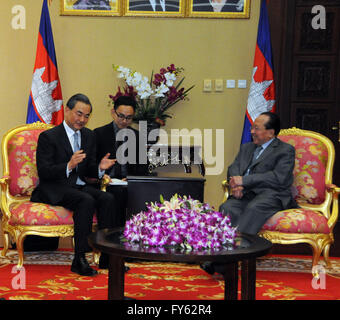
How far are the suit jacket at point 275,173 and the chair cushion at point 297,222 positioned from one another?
201mm

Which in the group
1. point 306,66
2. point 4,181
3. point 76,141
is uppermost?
point 306,66

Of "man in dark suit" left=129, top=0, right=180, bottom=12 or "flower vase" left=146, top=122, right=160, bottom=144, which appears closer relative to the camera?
"flower vase" left=146, top=122, right=160, bottom=144

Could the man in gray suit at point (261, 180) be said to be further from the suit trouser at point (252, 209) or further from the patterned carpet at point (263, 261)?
the patterned carpet at point (263, 261)

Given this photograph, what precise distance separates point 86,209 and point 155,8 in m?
2.88

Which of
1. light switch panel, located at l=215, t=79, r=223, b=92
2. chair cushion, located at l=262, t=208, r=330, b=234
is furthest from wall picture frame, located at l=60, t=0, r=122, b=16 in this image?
chair cushion, located at l=262, t=208, r=330, b=234

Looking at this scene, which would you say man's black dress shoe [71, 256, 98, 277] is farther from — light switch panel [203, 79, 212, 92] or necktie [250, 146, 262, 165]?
light switch panel [203, 79, 212, 92]

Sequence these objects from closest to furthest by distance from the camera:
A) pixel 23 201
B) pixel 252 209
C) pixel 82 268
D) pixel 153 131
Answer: pixel 82 268 → pixel 252 209 → pixel 23 201 → pixel 153 131

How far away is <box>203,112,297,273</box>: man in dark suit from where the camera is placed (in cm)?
382

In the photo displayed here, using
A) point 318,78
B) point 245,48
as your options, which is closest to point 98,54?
point 245,48

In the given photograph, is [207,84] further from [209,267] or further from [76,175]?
[209,267]

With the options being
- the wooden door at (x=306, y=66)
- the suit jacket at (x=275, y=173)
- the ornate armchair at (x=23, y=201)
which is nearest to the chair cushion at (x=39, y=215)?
the ornate armchair at (x=23, y=201)

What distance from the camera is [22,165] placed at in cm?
418

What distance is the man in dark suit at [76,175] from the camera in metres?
3.71

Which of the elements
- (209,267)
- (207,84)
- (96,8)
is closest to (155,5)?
(96,8)
